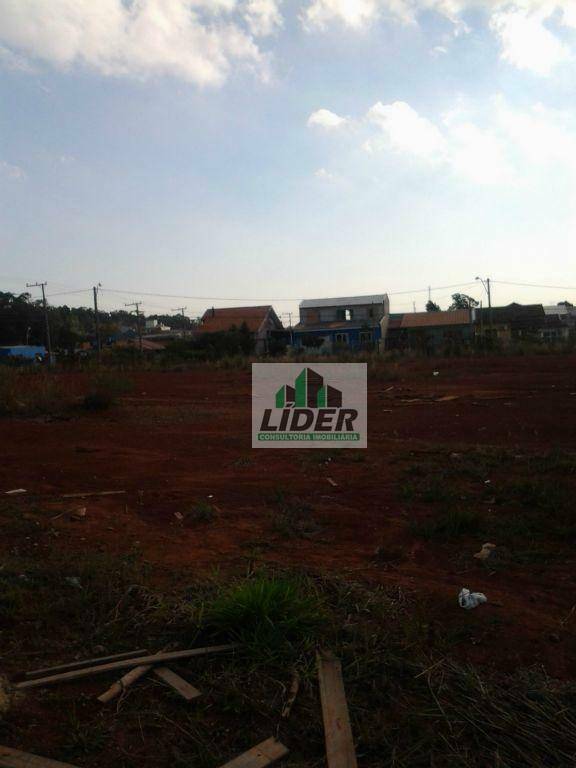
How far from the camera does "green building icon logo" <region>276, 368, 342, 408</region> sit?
40.4 ft

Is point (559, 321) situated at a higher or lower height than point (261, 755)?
higher

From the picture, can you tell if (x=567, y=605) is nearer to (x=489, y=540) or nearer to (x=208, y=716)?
(x=489, y=540)

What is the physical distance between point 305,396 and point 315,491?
23.4 feet

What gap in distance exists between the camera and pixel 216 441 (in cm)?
896

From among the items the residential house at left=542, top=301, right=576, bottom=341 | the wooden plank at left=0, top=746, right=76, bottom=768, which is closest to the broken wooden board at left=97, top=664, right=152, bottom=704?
the wooden plank at left=0, top=746, right=76, bottom=768

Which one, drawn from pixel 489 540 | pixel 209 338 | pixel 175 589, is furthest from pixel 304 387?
pixel 209 338

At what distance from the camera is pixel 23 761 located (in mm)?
2037

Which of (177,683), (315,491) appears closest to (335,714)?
(177,683)

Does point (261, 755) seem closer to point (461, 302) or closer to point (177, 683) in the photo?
point (177, 683)

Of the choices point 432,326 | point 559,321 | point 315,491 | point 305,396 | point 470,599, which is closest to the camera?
point 470,599

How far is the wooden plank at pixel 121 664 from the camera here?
2.50 m

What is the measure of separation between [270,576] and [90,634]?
1.06 m

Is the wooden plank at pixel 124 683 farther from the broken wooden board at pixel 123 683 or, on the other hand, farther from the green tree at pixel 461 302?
the green tree at pixel 461 302

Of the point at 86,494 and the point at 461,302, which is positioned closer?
the point at 86,494
